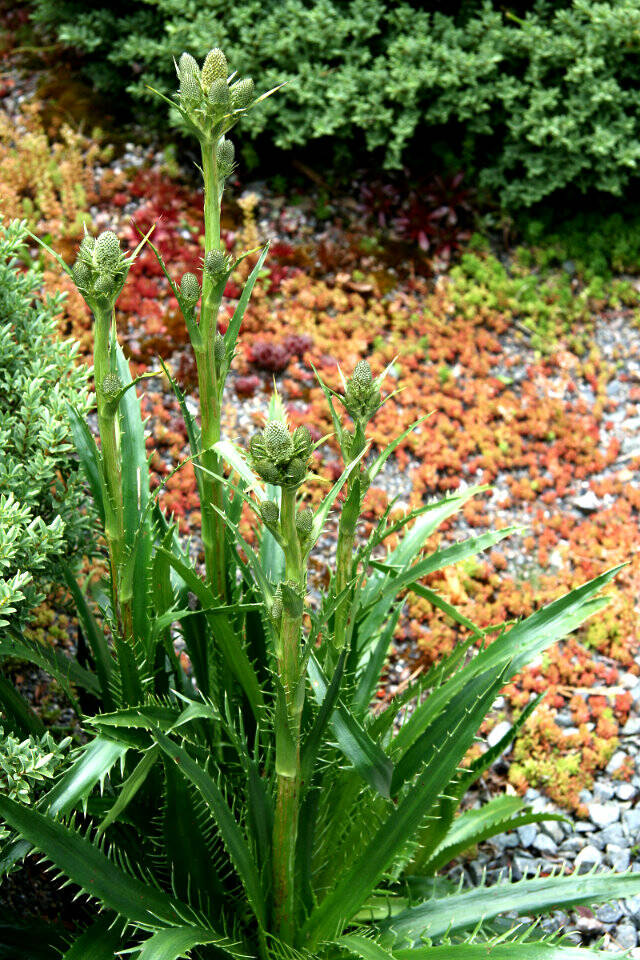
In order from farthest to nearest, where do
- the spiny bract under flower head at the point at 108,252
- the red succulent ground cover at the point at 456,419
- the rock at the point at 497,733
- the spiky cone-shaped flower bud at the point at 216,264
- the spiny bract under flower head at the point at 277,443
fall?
the red succulent ground cover at the point at 456,419, the rock at the point at 497,733, the spiky cone-shaped flower bud at the point at 216,264, the spiny bract under flower head at the point at 108,252, the spiny bract under flower head at the point at 277,443

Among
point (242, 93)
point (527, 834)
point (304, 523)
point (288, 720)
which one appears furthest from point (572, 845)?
point (242, 93)

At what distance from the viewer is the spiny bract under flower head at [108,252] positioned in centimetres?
193

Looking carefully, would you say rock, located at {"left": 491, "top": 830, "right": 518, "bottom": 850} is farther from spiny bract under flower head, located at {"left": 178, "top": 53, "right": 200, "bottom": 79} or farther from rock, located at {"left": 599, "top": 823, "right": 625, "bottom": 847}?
spiny bract under flower head, located at {"left": 178, "top": 53, "right": 200, "bottom": 79}

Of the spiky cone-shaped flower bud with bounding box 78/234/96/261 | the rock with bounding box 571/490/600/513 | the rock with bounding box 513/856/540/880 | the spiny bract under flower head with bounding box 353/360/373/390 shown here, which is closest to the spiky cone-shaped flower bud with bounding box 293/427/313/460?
the spiny bract under flower head with bounding box 353/360/373/390

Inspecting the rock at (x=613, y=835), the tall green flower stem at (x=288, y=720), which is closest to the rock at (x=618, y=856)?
the rock at (x=613, y=835)

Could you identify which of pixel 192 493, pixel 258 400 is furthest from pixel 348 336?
pixel 192 493

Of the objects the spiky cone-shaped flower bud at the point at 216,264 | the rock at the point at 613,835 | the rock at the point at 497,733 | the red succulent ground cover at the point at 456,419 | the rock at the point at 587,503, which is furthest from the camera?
the rock at the point at 587,503

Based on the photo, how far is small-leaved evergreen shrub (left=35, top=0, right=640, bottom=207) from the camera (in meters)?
5.56

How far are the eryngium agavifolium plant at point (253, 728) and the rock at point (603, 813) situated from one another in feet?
2.81

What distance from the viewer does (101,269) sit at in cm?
194

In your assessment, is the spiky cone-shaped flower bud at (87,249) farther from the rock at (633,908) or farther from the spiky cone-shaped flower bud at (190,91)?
the rock at (633,908)

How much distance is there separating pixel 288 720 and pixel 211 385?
83cm

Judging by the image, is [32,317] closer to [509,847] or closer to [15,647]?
[15,647]

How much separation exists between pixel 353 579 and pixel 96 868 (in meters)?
0.88
